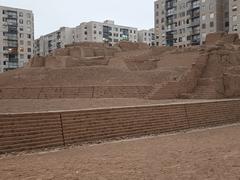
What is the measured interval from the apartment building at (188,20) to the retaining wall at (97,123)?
57.2 m

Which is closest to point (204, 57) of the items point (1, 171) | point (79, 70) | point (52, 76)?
point (79, 70)

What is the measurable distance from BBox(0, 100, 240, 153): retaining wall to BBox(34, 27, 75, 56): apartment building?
103 m

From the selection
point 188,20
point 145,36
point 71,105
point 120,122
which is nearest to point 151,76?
point 71,105

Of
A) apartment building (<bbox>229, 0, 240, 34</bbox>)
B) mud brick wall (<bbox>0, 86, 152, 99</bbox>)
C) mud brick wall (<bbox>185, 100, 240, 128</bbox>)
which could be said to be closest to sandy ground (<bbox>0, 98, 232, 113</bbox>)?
mud brick wall (<bbox>0, 86, 152, 99</bbox>)

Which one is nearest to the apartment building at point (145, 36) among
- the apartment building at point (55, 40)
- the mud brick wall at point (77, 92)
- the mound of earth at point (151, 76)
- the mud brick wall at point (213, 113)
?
the apartment building at point (55, 40)

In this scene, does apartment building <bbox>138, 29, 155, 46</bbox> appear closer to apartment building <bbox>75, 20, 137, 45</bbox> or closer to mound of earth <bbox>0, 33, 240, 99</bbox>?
apartment building <bbox>75, 20, 137, 45</bbox>

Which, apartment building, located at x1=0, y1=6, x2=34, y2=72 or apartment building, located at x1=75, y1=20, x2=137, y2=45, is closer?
apartment building, located at x1=0, y1=6, x2=34, y2=72

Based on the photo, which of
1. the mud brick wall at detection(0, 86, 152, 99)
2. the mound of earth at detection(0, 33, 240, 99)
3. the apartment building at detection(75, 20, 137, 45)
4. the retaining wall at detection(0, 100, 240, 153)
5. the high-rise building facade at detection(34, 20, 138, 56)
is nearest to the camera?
the retaining wall at detection(0, 100, 240, 153)

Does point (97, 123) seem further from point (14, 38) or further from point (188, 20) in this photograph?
point (14, 38)

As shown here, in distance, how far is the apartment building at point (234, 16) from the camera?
62344 mm

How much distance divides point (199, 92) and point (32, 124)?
58.7 feet

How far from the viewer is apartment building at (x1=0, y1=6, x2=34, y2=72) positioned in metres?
84.8

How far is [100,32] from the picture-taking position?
111750mm

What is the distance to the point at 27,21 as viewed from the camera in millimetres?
88812
